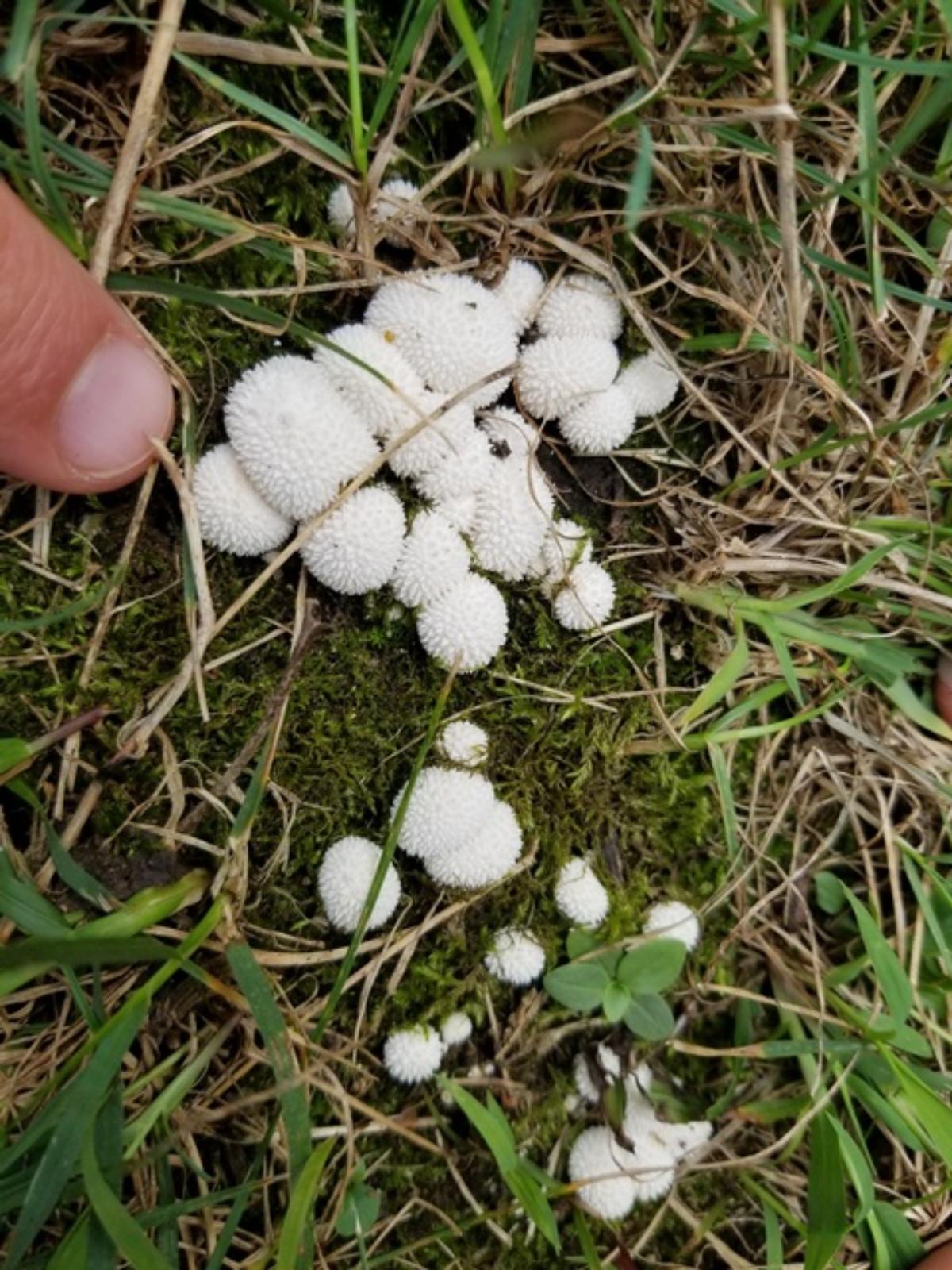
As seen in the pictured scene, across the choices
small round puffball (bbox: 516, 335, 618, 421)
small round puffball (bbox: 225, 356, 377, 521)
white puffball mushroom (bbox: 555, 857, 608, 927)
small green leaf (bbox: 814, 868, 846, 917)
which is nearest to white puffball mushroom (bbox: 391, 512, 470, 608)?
small round puffball (bbox: 225, 356, 377, 521)

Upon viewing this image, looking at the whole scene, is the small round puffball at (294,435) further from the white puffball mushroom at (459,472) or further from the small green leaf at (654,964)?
the small green leaf at (654,964)

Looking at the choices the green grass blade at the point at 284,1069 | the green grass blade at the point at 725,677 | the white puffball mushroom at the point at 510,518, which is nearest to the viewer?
the green grass blade at the point at 284,1069

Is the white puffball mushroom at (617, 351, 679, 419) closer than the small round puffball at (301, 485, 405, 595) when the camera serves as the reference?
No

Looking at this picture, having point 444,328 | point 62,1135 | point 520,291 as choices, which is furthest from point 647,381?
point 62,1135

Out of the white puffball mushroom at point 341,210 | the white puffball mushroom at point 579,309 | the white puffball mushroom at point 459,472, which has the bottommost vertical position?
the white puffball mushroom at point 459,472

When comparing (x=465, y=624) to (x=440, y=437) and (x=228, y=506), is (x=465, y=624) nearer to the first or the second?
(x=440, y=437)

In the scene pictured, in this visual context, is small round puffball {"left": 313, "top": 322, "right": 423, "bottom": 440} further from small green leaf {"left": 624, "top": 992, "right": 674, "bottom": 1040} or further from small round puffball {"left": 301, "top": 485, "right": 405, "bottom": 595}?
small green leaf {"left": 624, "top": 992, "right": 674, "bottom": 1040}

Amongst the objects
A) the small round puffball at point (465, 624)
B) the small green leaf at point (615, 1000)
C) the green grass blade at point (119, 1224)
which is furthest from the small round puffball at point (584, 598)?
the green grass blade at point (119, 1224)
